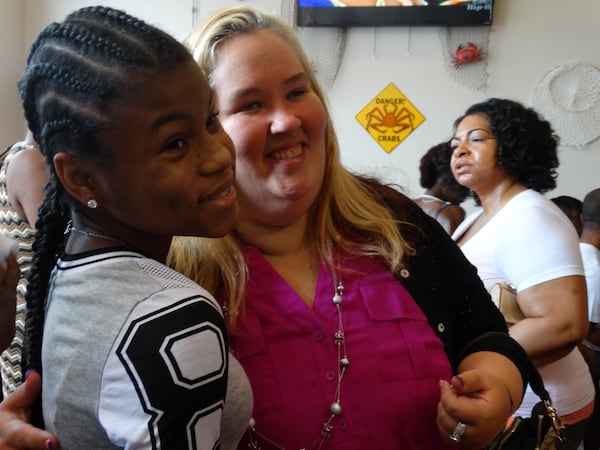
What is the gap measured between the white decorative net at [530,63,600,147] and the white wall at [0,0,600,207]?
69mm

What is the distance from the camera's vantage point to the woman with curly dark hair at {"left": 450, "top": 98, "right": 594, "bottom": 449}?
1780mm

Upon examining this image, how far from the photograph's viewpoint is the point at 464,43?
4.57 meters

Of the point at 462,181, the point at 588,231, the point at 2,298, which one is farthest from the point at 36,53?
the point at 588,231

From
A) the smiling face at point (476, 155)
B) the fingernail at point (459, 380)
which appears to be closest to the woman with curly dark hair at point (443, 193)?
the smiling face at point (476, 155)

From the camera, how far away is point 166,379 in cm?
63

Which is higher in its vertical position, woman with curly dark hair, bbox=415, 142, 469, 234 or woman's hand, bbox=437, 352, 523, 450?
woman's hand, bbox=437, 352, 523, 450

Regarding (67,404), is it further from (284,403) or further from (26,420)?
(284,403)

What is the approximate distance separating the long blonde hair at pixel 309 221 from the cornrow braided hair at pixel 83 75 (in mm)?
346

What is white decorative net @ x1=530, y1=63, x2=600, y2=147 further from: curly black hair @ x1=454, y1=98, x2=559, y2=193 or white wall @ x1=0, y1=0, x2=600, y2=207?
curly black hair @ x1=454, y1=98, x2=559, y2=193

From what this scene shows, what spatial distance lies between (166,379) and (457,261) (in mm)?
777

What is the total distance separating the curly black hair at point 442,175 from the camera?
10.4ft

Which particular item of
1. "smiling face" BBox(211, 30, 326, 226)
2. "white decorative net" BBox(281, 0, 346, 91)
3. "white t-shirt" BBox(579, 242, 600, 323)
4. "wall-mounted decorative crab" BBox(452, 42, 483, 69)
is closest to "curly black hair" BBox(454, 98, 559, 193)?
"white t-shirt" BBox(579, 242, 600, 323)

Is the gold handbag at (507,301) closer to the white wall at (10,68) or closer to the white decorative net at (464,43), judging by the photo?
the white decorative net at (464,43)

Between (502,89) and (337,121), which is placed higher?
(502,89)
